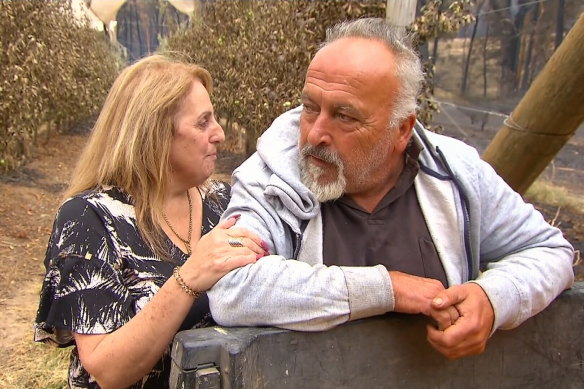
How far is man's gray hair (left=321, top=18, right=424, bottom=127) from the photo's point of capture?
6.52 ft

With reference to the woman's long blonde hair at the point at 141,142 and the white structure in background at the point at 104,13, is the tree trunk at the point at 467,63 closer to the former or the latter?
the woman's long blonde hair at the point at 141,142

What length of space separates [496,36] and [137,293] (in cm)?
636

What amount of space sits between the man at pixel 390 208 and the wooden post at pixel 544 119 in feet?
4.32

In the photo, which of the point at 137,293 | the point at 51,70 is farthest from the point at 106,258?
the point at 51,70

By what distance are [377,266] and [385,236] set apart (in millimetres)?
284

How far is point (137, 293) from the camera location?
211 centimetres

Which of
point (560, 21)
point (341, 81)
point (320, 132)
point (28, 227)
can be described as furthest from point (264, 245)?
point (28, 227)

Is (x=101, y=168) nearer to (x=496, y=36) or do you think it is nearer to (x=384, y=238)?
(x=384, y=238)

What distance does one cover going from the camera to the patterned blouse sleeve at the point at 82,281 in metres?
2.00

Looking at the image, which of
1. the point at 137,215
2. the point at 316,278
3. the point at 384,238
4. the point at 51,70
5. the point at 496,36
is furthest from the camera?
the point at 51,70

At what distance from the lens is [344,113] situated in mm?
1937

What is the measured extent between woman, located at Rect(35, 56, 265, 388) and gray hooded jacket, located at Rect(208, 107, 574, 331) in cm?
9

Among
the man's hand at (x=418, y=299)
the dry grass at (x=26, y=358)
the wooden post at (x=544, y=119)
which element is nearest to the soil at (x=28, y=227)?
the dry grass at (x=26, y=358)

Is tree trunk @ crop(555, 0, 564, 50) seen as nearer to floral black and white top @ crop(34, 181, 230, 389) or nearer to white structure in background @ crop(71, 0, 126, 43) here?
floral black and white top @ crop(34, 181, 230, 389)
